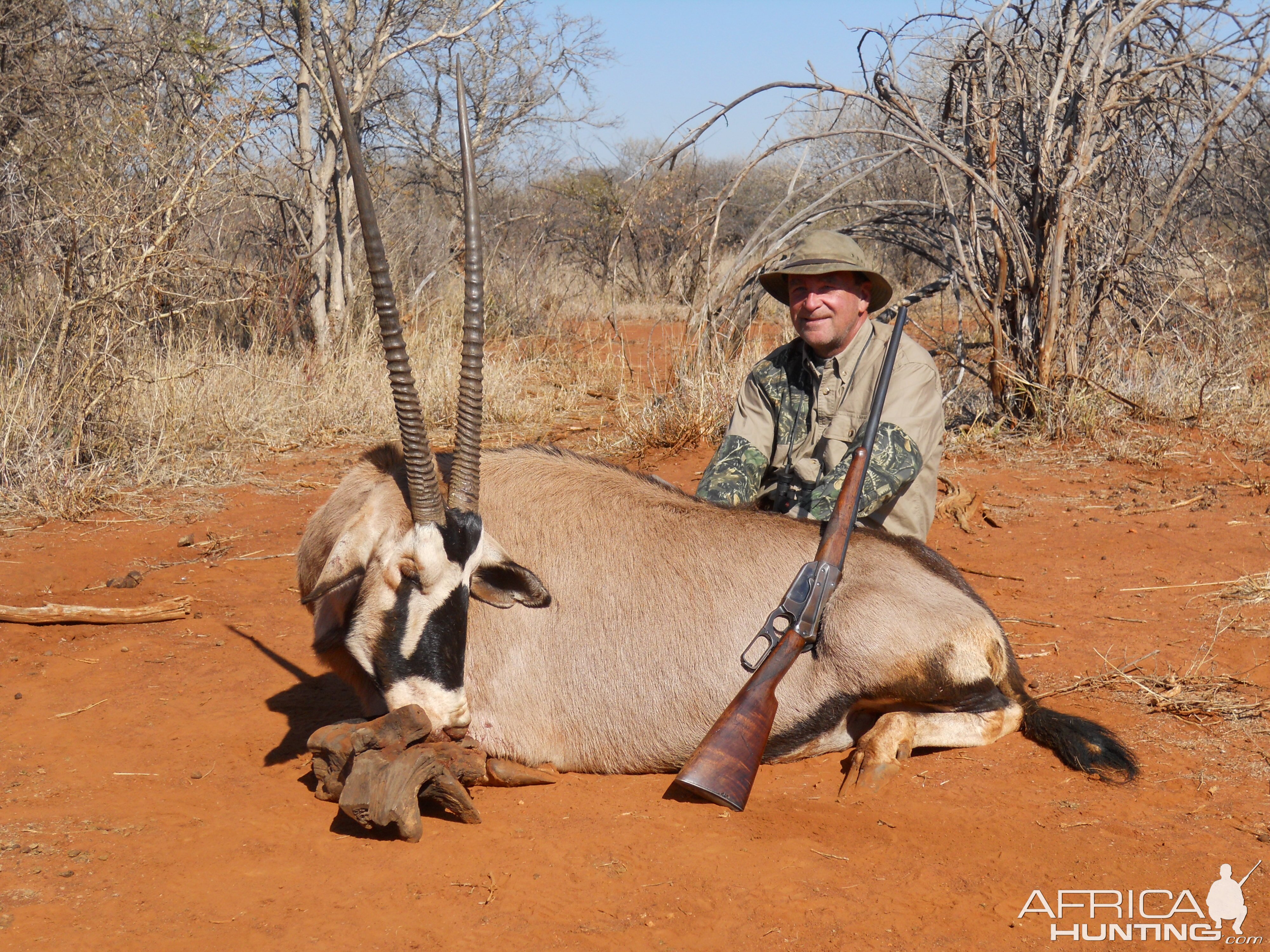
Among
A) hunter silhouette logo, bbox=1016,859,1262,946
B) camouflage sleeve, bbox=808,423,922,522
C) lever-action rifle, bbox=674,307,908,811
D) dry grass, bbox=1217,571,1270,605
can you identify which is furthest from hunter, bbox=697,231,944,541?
dry grass, bbox=1217,571,1270,605

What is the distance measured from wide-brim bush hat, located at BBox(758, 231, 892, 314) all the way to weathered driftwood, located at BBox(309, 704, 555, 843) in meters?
2.45

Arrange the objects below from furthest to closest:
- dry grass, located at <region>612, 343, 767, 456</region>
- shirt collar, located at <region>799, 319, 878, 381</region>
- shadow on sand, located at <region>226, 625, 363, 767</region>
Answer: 1. dry grass, located at <region>612, 343, 767, 456</region>
2. shirt collar, located at <region>799, 319, 878, 381</region>
3. shadow on sand, located at <region>226, 625, 363, 767</region>

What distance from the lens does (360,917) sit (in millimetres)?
2820

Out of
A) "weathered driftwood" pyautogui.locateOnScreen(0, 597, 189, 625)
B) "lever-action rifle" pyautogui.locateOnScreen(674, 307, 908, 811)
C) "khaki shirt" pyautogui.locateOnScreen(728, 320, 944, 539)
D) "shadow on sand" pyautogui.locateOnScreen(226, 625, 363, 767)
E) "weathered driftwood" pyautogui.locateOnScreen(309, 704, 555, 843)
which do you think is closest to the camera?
"weathered driftwood" pyautogui.locateOnScreen(309, 704, 555, 843)

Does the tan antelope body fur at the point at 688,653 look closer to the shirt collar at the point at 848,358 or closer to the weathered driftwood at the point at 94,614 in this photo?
the shirt collar at the point at 848,358

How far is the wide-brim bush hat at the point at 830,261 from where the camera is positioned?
4445 millimetres

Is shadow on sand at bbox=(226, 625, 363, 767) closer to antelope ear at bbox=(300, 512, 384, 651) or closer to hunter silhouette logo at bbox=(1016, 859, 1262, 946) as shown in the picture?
antelope ear at bbox=(300, 512, 384, 651)

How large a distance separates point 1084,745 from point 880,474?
1.27m

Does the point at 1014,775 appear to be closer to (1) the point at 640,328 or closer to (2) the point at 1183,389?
(2) the point at 1183,389

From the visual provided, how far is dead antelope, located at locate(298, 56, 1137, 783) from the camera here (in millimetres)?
3551

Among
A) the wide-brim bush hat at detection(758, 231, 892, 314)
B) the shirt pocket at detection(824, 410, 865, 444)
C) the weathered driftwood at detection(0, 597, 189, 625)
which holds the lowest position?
the weathered driftwood at detection(0, 597, 189, 625)

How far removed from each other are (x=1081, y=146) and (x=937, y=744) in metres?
6.08

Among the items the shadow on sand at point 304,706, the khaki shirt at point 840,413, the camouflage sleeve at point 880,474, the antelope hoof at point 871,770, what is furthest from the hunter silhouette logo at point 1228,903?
the shadow on sand at point 304,706

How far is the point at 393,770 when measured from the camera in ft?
10.5
